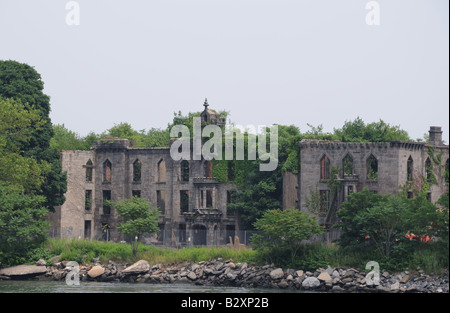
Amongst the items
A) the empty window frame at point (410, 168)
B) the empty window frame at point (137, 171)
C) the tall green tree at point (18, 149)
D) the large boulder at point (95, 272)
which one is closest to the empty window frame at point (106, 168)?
the empty window frame at point (137, 171)

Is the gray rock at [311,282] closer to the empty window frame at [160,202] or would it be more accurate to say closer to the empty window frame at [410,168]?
the empty window frame at [410,168]

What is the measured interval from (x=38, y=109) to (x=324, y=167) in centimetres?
2225

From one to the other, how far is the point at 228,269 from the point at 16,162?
17089 millimetres

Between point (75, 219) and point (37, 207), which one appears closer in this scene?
point (37, 207)

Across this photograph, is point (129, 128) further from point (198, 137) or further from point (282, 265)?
point (282, 265)

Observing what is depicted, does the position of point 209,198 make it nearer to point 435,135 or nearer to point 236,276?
point 435,135

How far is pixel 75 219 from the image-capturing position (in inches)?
3305

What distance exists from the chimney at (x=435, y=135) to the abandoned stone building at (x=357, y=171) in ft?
5.00

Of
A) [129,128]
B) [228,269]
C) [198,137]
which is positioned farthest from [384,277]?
[129,128]

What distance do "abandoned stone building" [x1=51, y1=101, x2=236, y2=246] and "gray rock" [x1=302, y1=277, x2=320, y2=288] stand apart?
18598mm

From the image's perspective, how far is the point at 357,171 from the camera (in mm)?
75688

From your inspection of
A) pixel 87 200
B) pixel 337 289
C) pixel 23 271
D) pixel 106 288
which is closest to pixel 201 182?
pixel 87 200

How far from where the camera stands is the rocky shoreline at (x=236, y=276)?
60.8 meters
